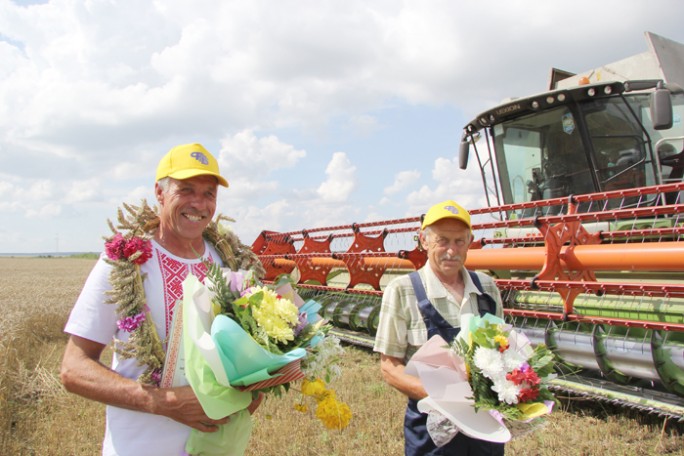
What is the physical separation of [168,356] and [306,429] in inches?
88.9

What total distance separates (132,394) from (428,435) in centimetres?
104

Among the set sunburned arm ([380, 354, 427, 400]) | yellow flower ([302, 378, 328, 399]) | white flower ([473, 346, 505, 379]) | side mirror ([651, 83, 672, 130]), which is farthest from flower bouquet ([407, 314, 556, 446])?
side mirror ([651, 83, 672, 130])

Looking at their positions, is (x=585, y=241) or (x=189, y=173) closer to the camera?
(x=189, y=173)

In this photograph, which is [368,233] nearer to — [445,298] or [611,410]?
[611,410]

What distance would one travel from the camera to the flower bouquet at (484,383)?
152cm

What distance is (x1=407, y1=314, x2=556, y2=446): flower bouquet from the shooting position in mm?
1520

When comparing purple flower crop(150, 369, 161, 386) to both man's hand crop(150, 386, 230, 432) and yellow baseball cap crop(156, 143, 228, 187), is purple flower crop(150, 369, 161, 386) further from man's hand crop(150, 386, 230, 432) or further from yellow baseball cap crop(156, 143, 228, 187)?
yellow baseball cap crop(156, 143, 228, 187)

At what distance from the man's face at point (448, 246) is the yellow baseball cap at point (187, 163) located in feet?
2.84

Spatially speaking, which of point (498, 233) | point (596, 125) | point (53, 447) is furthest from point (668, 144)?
point (53, 447)

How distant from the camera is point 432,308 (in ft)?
6.40

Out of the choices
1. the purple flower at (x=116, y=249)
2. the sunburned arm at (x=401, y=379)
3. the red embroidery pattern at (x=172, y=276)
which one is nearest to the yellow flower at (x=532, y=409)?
the sunburned arm at (x=401, y=379)

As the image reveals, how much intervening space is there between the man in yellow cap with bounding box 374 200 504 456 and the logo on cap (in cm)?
83

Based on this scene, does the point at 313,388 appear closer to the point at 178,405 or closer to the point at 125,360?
the point at 178,405

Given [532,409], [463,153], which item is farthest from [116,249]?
[463,153]
